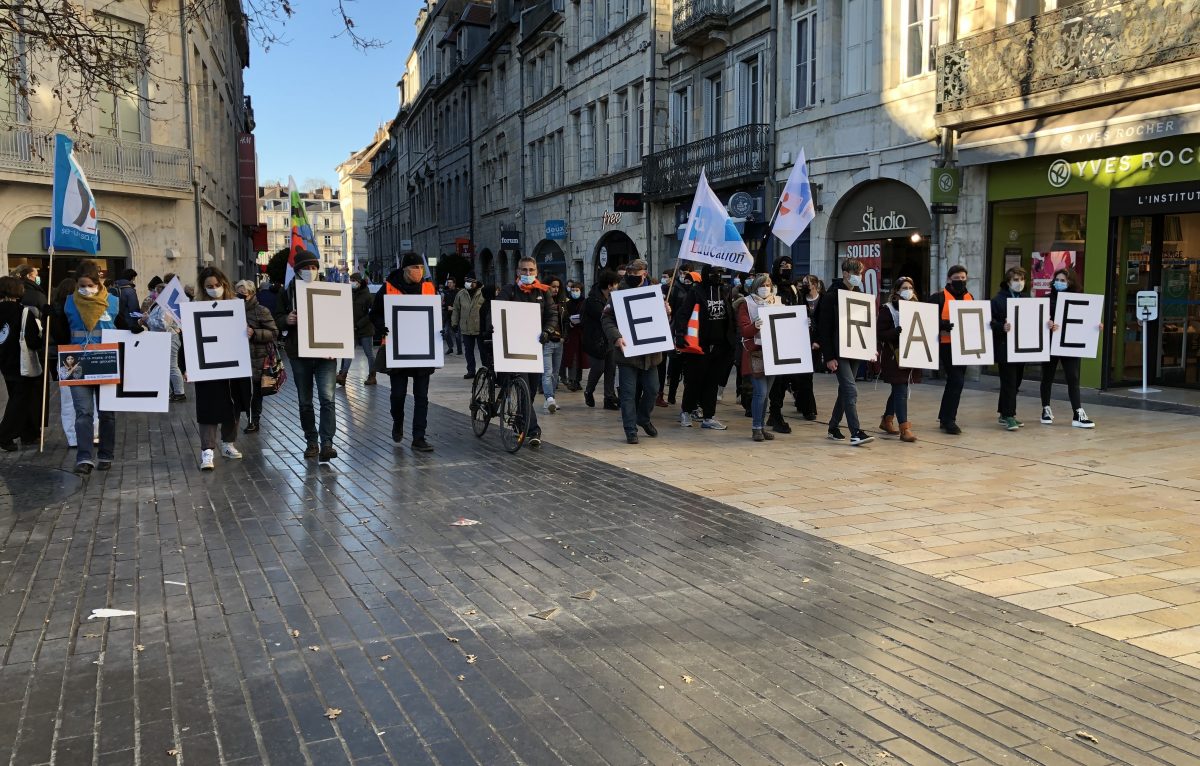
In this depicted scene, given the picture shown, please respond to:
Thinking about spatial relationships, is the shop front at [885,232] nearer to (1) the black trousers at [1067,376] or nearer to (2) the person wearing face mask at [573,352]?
(1) the black trousers at [1067,376]

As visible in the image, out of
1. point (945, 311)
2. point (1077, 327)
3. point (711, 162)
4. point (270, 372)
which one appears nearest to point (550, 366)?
point (270, 372)

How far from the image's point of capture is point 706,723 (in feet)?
11.6

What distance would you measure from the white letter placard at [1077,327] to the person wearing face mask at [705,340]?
3.76 meters

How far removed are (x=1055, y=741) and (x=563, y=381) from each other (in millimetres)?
13524

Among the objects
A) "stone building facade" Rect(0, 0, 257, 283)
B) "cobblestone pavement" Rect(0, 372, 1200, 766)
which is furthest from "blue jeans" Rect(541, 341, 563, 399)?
"stone building facade" Rect(0, 0, 257, 283)

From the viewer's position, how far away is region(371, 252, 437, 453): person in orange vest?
9.62 metres

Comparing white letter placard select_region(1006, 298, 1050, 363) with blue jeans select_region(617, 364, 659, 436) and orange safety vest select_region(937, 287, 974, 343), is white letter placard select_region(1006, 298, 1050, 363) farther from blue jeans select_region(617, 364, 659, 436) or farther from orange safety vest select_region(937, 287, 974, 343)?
blue jeans select_region(617, 364, 659, 436)

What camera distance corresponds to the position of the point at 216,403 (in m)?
8.70

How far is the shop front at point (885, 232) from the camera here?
17.6 meters

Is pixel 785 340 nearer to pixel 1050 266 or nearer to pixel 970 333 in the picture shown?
pixel 970 333

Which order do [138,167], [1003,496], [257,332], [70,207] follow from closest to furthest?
[1003,496], [257,332], [70,207], [138,167]

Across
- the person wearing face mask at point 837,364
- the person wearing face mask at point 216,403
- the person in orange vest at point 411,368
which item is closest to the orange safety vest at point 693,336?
the person wearing face mask at point 837,364

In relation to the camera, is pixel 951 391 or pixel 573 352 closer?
pixel 951 391

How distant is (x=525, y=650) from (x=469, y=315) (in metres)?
12.7
